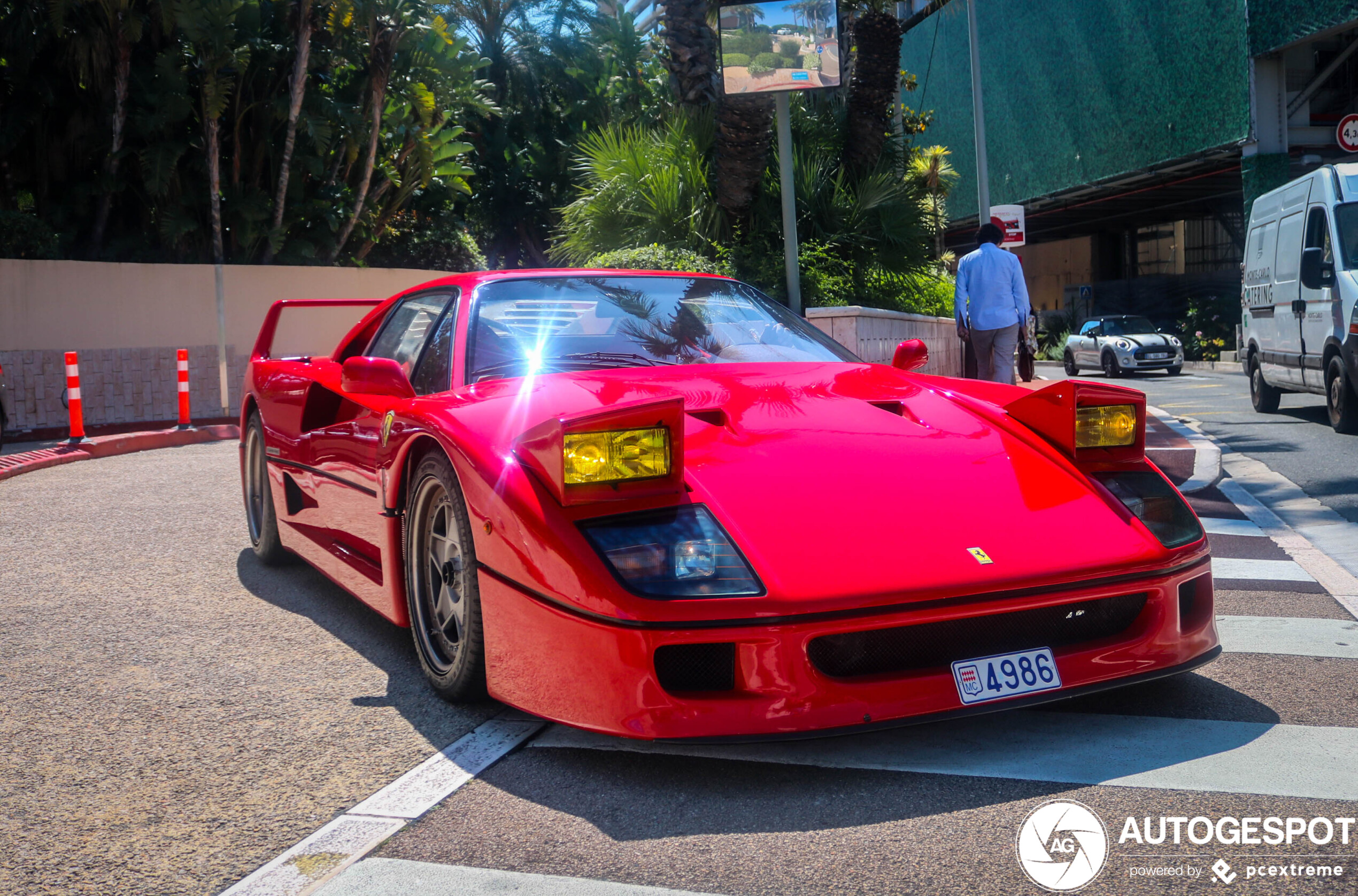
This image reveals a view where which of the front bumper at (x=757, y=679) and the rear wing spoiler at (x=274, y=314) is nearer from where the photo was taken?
the front bumper at (x=757, y=679)

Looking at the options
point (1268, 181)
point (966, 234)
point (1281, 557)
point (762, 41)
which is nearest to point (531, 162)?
point (966, 234)

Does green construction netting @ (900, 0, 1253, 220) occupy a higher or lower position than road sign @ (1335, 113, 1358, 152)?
higher

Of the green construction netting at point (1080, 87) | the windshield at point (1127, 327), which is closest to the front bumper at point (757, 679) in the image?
the windshield at point (1127, 327)

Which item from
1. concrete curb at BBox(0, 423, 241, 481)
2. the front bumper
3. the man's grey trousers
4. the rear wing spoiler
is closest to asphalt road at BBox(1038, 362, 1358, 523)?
the man's grey trousers

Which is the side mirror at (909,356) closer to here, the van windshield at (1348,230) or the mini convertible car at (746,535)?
the mini convertible car at (746,535)

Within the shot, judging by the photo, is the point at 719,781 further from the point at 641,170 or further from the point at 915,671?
the point at 641,170

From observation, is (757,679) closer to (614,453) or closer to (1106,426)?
(614,453)

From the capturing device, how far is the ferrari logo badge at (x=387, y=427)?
12.6ft

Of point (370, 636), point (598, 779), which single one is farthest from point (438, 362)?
point (598, 779)

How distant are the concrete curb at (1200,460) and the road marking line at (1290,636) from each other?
3.25m

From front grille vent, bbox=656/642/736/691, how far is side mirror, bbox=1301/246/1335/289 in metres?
10.1

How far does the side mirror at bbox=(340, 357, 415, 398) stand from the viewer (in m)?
3.80

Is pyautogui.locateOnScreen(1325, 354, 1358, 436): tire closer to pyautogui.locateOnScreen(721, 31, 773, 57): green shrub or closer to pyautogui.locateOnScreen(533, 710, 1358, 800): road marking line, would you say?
pyautogui.locateOnScreen(721, 31, 773, 57): green shrub

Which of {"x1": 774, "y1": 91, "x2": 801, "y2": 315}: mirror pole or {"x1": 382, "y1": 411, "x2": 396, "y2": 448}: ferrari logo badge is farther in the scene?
{"x1": 774, "y1": 91, "x2": 801, "y2": 315}: mirror pole
